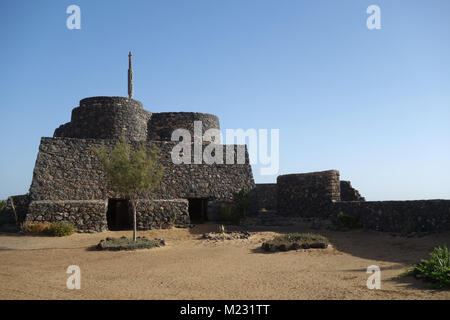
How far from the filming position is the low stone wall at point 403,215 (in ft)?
43.2

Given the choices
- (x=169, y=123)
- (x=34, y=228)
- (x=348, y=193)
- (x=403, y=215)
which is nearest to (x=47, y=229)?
(x=34, y=228)

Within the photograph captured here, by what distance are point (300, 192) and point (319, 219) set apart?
8.47 feet

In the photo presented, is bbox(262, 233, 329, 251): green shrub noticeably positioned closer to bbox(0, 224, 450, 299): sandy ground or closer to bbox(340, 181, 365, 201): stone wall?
bbox(0, 224, 450, 299): sandy ground

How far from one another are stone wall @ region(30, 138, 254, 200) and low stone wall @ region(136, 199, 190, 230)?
60.5 inches

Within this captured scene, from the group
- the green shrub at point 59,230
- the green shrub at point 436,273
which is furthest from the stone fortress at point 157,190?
the green shrub at point 436,273

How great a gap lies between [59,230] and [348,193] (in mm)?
16802

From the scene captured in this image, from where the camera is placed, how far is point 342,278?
328 inches

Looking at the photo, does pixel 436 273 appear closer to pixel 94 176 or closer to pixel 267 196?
pixel 94 176

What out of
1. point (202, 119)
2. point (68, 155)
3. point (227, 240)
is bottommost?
point (227, 240)

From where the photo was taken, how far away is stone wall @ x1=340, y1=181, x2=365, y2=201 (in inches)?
866

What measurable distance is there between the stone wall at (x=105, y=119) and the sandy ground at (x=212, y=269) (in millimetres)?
8889

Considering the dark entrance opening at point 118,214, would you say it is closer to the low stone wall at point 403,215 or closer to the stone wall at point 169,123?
the stone wall at point 169,123
